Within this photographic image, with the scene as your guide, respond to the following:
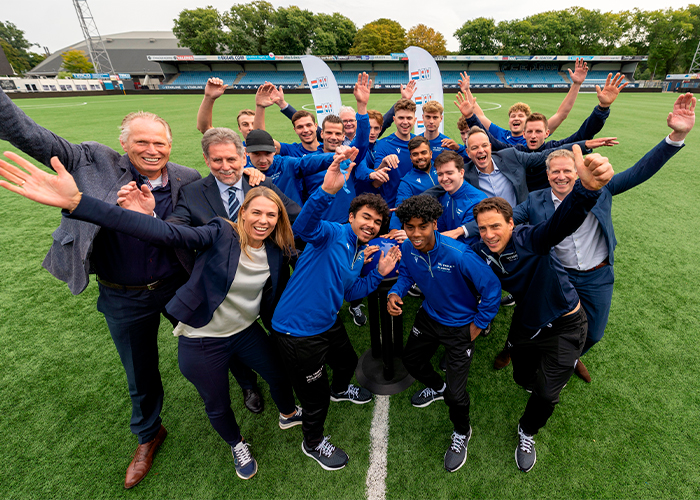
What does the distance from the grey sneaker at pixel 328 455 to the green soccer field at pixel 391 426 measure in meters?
0.07

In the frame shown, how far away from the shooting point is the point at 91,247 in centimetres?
215

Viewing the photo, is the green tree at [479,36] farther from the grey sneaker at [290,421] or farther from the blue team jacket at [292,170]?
the grey sneaker at [290,421]

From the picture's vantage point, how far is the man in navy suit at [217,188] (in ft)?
8.36

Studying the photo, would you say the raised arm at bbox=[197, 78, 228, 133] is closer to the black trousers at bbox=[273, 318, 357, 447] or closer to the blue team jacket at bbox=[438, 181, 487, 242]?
the black trousers at bbox=[273, 318, 357, 447]

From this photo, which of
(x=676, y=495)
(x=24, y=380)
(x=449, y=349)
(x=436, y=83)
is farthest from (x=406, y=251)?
(x=436, y=83)

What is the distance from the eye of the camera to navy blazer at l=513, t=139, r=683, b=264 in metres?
2.78

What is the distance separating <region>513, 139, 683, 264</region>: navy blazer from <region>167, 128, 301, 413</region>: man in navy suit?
2.30m

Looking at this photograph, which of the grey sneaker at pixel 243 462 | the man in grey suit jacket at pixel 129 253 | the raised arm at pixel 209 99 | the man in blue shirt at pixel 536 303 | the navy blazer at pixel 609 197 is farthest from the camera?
the raised arm at pixel 209 99

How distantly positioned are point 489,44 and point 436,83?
6298 centimetres

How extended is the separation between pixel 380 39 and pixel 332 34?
8.82 metres

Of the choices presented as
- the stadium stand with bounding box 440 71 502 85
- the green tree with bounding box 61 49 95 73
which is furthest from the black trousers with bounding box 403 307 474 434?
the green tree with bounding box 61 49 95 73

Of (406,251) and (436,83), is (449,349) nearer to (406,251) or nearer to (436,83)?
(406,251)

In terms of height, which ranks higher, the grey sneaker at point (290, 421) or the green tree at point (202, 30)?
the green tree at point (202, 30)

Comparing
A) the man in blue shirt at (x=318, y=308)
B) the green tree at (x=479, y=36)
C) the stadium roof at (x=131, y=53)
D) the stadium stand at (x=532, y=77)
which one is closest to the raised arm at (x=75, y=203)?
the man in blue shirt at (x=318, y=308)
